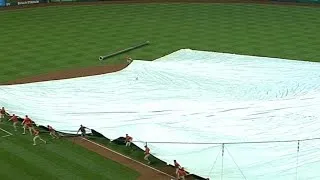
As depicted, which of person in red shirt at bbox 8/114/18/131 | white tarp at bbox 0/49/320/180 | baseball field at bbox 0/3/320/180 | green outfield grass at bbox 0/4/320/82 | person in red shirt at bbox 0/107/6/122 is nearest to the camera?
white tarp at bbox 0/49/320/180

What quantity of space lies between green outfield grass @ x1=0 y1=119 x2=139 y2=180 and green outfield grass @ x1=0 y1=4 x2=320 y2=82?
38.1ft

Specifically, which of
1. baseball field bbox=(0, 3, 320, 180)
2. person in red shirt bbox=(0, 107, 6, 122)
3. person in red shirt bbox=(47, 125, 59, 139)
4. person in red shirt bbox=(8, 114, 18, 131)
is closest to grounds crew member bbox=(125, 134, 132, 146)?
baseball field bbox=(0, 3, 320, 180)

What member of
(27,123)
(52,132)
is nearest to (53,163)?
(52,132)

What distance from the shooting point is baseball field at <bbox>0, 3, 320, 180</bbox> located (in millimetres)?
19594

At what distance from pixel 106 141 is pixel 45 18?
35.5 m

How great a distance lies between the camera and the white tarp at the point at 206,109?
17.3 metres

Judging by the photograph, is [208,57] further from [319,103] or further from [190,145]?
[190,145]

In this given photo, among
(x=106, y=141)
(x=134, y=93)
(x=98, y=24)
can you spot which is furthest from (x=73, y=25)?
(x=106, y=141)

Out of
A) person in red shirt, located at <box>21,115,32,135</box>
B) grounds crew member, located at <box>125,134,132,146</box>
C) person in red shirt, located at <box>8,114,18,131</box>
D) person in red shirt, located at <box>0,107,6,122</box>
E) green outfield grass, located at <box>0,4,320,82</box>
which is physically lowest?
grounds crew member, located at <box>125,134,132,146</box>

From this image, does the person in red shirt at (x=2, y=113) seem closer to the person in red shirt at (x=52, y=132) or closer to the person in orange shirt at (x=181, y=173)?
the person in red shirt at (x=52, y=132)

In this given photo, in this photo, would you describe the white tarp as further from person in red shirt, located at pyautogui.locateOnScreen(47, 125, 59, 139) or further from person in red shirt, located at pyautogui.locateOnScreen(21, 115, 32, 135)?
person in red shirt, located at pyautogui.locateOnScreen(21, 115, 32, 135)

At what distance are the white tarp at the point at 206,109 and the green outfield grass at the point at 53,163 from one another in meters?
1.17

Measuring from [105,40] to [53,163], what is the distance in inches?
1004

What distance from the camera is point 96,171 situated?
61.4 ft
